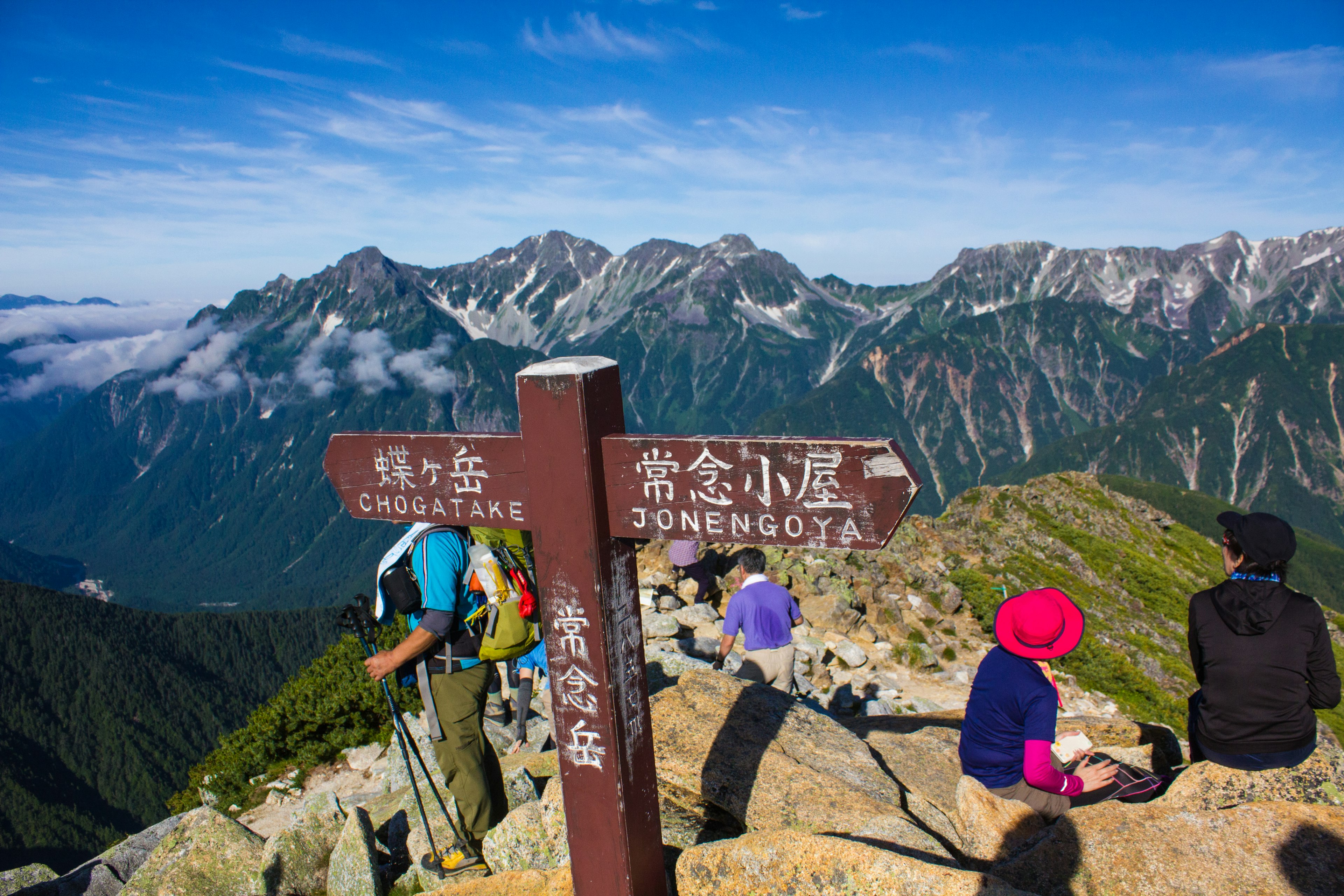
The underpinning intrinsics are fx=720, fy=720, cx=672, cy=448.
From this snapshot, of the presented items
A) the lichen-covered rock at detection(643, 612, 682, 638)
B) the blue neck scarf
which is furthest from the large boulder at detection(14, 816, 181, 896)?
the blue neck scarf

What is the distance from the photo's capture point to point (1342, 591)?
119500 mm

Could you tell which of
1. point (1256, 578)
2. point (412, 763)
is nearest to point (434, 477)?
point (412, 763)

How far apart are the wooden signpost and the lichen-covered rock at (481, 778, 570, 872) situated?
141cm

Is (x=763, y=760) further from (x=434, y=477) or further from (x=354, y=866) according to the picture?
(x=434, y=477)

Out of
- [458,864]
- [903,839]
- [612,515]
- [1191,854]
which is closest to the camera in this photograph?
[612,515]

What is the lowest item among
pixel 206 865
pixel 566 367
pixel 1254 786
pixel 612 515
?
pixel 206 865

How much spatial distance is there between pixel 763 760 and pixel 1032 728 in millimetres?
2186

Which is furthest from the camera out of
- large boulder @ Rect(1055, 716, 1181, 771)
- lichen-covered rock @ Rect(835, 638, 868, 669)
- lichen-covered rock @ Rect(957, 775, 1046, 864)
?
lichen-covered rock @ Rect(835, 638, 868, 669)

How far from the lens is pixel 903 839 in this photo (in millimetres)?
5004

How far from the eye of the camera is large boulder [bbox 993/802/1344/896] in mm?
3816

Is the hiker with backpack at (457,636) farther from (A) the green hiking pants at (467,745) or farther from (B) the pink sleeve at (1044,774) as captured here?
(B) the pink sleeve at (1044,774)

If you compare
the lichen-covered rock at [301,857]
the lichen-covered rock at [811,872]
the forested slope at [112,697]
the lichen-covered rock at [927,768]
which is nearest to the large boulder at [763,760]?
the lichen-covered rock at [927,768]

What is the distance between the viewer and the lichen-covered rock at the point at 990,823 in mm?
5004

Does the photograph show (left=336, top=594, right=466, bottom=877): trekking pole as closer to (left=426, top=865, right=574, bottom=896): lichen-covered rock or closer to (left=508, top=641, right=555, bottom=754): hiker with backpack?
→ (left=426, top=865, right=574, bottom=896): lichen-covered rock
